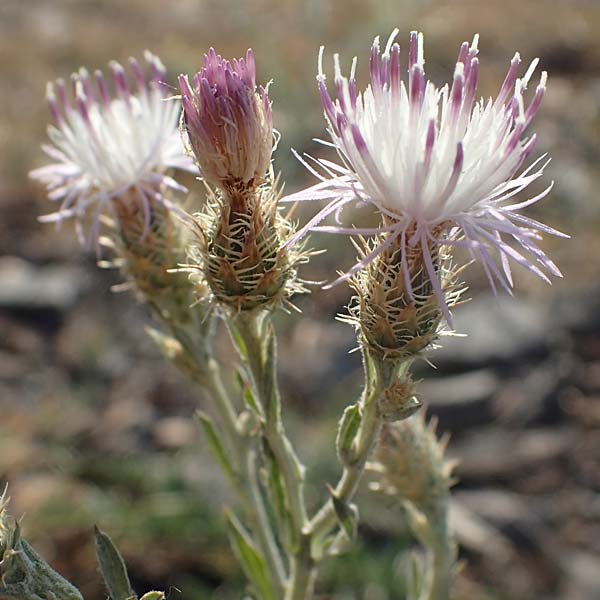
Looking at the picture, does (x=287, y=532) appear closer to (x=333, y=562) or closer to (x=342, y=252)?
(x=333, y=562)

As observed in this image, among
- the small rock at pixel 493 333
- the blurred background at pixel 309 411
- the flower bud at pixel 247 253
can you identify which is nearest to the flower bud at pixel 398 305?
the flower bud at pixel 247 253

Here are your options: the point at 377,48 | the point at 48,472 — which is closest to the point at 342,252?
the point at 48,472

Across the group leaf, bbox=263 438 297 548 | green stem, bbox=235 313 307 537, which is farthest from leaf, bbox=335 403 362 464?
leaf, bbox=263 438 297 548

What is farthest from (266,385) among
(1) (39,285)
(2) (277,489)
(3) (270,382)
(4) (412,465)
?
(1) (39,285)

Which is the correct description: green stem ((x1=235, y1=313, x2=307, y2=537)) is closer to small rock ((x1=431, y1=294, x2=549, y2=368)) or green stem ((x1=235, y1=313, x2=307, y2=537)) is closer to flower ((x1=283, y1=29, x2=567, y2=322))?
flower ((x1=283, y1=29, x2=567, y2=322))

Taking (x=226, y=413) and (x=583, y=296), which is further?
(x=583, y=296)

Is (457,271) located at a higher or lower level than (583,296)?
higher
